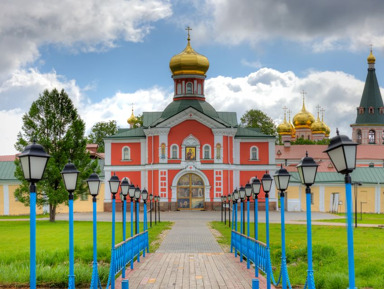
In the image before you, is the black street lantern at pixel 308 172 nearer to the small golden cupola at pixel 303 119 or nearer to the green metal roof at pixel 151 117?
the green metal roof at pixel 151 117

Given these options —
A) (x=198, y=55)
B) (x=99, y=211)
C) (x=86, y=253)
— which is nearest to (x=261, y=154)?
(x=198, y=55)

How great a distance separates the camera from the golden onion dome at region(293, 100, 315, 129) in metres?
89.8

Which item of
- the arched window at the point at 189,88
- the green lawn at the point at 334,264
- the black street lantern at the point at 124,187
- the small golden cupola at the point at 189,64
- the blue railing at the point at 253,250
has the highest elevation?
the small golden cupola at the point at 189,64

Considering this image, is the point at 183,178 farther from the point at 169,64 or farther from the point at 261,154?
the point at 169,64

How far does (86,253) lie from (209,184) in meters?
32.4

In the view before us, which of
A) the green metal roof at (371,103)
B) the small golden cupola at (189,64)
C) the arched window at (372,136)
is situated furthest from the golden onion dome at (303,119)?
the small golden cupola at (189,64)

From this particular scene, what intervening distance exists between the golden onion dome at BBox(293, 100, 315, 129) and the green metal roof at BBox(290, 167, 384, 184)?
3800 centimetres

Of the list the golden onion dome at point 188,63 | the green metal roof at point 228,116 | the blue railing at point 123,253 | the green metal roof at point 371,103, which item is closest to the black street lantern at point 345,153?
the blue railing at point 123,253

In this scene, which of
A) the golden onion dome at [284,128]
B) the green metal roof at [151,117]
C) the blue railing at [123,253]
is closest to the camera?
the blue railing at [123,253]

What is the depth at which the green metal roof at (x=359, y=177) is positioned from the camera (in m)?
50.0

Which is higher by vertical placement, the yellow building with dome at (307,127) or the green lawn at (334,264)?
the yellow building with dome at (307,127)

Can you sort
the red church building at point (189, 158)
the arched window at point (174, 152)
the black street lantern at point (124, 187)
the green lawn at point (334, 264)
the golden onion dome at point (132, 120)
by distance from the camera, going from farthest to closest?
the golden onion dome at point (132, 120) → the arched window at point (174, 152) → the red church building at point (189, 158) → the black street lantern at point (124, 187) → the green lawn at point (334, 264)

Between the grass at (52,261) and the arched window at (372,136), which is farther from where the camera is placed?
the arched window at (372,136)

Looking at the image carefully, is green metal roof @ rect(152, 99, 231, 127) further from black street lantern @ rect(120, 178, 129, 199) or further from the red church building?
black street lantern @ rect(120, 178, 129, 199)
